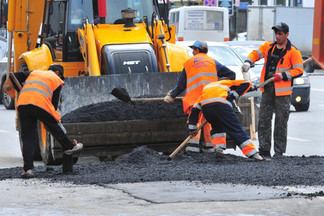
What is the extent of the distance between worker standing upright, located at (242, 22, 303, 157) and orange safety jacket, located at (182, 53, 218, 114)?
0.57 metres

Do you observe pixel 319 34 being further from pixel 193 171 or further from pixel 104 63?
pixel 104 63

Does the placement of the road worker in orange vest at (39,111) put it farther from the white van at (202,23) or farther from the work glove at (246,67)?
the white van at (202,23)

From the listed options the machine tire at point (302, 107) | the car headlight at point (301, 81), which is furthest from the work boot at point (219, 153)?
the machine tire at point (302, 107)

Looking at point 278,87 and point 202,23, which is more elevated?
point 278,87

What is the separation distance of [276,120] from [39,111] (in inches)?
144

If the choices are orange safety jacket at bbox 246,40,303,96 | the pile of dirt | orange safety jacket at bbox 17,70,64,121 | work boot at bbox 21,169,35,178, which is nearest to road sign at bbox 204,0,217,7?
orange safety jacket at bbox 246,40,303,96

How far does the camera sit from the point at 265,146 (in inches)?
497

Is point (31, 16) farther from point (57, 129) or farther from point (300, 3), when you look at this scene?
point (300, 3)

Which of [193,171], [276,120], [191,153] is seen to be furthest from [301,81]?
[193,171]

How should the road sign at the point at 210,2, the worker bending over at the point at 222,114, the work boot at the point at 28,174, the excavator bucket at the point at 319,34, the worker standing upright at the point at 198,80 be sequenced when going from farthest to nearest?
the road sign at the point at 210,2 → the worker standing upright at the point at 198,80 → the worker bending over at the point at 222,114 → the work boot at the point at 28,174 → the excavator bucket at the point at 319,34

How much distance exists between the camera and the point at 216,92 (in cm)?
1141

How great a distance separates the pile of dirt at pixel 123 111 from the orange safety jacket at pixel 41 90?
1.18 meters

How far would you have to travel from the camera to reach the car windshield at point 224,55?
68.8 ft

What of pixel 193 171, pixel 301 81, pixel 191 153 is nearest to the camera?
pixel 193 171
